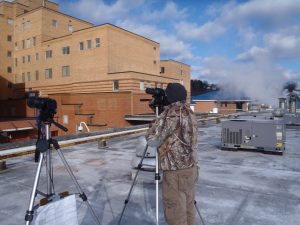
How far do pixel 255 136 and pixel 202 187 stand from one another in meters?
4.14

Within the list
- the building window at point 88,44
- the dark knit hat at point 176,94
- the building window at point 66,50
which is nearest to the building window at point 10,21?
the building window at point 66,50

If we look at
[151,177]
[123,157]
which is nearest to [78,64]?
[123,157]

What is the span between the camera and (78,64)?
42.6 metres

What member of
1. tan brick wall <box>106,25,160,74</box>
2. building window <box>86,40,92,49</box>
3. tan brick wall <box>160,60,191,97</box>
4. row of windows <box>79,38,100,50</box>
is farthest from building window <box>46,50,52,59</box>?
tan brick wall <box>160,60,191,97</box>

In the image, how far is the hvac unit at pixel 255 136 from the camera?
341 inches

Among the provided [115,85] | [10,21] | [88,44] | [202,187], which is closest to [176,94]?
[202,187]

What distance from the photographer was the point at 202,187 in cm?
563

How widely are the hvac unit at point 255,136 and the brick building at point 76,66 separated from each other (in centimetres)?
2169

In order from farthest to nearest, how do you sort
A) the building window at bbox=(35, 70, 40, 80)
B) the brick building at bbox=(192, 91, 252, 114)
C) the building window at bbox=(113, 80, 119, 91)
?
the building window at bbox=(35, 70, 40, 80)
the brick building at bbox=(192, 91, 252, 114)
the building window at bbox=(113, 80, 119, 91)

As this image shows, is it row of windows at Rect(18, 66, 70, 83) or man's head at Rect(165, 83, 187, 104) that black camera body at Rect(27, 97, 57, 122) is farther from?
row of windows at Rect(18, 66, 70, 83)

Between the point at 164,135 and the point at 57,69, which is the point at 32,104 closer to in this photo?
the point at 164,135

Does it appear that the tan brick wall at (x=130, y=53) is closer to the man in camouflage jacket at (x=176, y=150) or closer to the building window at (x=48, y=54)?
the building window at (x=48, y=54)

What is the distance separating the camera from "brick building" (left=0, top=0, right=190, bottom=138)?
34.6 metres

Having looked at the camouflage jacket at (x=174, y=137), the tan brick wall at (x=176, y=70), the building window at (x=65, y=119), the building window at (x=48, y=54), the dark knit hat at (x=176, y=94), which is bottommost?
the building window at (x=65, y=119)
